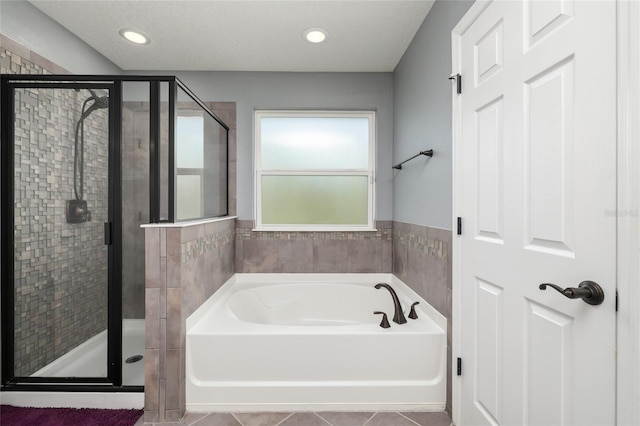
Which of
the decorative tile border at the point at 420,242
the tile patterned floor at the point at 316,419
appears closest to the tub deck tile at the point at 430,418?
the tile patterned floor at the point at 316,419

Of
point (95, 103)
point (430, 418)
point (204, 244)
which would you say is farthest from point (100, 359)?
point (430, 418)

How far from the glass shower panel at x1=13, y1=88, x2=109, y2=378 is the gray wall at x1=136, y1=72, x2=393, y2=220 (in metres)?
1.17

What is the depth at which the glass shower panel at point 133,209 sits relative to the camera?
1.75 m

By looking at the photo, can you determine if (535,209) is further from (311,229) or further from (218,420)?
(311,229)

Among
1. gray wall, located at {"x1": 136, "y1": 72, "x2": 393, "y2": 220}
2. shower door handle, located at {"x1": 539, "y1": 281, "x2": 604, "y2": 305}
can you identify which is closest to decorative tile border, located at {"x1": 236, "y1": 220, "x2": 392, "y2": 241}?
gray wall, located at {"x1": 136, "y1": 72, "x2": 393, "y2": 220}

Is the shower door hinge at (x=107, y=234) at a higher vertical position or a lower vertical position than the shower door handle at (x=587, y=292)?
higher

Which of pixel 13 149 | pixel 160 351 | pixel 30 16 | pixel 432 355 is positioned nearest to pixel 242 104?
pixel 30 16

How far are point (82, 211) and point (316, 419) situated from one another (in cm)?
176

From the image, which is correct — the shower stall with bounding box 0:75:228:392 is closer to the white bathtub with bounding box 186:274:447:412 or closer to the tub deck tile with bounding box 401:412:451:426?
the white bathtub with bounding box 186:274:447:412

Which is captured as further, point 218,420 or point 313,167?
point 313,167

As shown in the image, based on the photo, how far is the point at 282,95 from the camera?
2779 mm

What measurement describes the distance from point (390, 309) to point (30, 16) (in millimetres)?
3108

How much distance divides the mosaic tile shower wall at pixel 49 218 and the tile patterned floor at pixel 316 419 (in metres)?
0.79

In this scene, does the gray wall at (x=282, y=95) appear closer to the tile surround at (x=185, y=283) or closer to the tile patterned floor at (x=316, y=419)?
the tile surround at (x=185, y=283)
